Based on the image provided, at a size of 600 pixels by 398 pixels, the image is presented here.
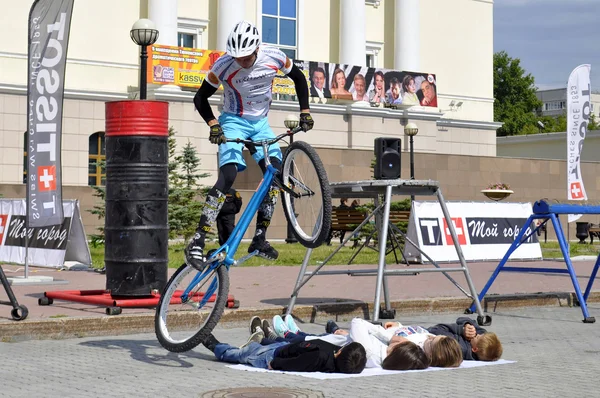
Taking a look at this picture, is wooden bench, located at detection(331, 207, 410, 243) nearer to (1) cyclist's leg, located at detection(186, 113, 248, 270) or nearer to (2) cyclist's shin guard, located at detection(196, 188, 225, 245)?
(1) cyclist's leg, located at detection(186, 113, 248, 270)

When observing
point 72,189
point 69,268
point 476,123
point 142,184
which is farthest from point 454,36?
point 142,184

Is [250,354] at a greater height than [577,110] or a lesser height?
lesser

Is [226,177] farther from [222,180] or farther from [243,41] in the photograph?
[243,41]

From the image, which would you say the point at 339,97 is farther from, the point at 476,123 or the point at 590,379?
the point at 590,379

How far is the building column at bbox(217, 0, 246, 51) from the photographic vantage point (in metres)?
48.3

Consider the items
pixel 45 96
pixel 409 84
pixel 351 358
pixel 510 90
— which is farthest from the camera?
pixel 510 90

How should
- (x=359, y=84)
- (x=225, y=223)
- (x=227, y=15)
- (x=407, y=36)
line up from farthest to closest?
(x=407, y=36) < (x=359, y=84) < (x=227, y=15) < (x=225, y=223)

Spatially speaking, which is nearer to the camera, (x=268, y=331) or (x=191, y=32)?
(x=268, y=331)

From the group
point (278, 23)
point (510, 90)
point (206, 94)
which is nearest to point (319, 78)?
point (278, 23)

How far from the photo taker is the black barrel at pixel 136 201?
11.0m

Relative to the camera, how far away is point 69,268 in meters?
18.8

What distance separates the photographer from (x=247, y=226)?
824 centimetres

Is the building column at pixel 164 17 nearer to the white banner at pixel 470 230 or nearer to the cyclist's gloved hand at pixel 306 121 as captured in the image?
the white banner at pixel 470 230

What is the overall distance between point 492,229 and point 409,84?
29891 millimetres
